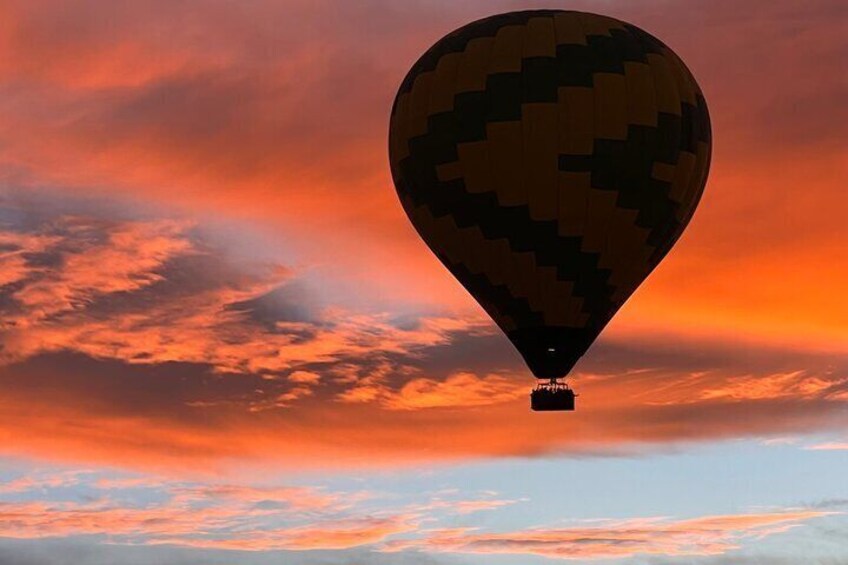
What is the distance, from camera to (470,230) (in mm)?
60281

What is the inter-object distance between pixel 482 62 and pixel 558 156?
3.41 meters

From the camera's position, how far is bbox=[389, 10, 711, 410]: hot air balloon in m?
59.1

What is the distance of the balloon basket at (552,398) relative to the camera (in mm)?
59750

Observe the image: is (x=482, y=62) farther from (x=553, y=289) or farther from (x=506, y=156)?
(x=553, y=289)

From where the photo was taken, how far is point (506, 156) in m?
59.0

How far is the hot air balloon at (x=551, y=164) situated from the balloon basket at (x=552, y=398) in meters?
0.04

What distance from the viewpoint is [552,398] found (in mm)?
59844

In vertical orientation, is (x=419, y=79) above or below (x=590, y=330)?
above

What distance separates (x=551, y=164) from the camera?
58.9 metres

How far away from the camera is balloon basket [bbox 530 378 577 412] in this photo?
59.8 meters

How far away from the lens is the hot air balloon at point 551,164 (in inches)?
2325

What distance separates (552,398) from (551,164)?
6.40 metres

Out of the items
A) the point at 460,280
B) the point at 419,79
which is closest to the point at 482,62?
the point at 419,79

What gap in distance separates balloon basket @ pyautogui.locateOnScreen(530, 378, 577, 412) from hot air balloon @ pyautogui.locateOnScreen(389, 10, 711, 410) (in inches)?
1.5
